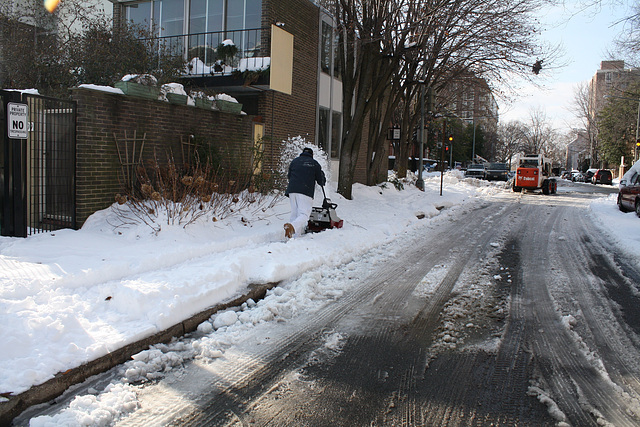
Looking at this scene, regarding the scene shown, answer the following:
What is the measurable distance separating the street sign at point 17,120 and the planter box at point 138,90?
1.91 metres

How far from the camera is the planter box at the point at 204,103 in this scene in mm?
10969

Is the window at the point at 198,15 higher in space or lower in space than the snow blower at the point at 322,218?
higher

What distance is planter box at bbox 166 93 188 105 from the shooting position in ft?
33.4

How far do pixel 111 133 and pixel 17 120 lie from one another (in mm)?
1757

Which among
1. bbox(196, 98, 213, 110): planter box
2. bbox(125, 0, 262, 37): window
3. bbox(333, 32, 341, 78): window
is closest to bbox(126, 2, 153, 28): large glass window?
bbox(125, 0, 262, 37): window

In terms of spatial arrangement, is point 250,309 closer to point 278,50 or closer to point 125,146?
point 125,146

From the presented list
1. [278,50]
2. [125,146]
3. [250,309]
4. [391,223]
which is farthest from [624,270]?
[278,50]

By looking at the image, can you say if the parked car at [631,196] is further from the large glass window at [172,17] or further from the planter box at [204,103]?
the large glass window at [172,17]

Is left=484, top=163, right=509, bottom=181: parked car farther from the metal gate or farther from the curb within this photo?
the curb

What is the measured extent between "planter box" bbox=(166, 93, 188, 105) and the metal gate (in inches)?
88.2

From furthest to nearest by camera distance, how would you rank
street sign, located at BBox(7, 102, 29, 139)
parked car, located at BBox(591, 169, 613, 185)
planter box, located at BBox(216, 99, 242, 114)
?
parked car, located at BBox(591, 169, 613, 185) < planter box, located at BBox(216, 99, 242, 114) < street sign, located at BBox(7, 102, 29, 139)

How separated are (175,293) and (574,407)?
408 cm

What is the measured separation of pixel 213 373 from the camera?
4.12 m

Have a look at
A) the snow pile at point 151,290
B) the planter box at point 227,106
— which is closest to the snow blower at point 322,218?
the snow pile at point 151,290
